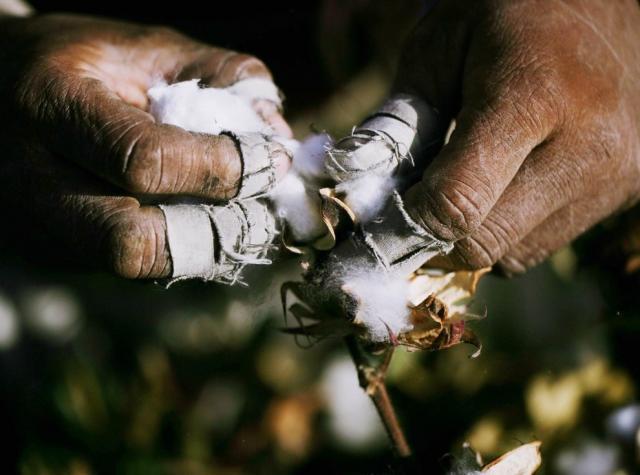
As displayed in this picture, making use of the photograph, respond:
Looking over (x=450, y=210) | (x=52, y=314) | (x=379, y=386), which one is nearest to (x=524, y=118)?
(x=450, y=210)

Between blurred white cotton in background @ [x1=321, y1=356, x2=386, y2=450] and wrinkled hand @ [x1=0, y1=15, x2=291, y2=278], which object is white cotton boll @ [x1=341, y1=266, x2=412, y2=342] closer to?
wrinkled hand @ [x1=0, y1=15, x2=291, y2=278]

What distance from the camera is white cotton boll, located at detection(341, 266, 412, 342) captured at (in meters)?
0.86

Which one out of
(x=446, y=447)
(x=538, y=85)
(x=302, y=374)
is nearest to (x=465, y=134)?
(x=538, y=85)

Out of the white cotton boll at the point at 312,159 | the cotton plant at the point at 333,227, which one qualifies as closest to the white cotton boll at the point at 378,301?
the cotton plant at the point at 333,227

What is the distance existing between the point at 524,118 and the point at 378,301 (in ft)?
1.10

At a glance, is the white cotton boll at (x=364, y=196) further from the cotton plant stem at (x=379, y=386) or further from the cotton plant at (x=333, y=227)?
the cotton plant stem at (x=379, y=386)

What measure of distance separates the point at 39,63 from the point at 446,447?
3.17 feet

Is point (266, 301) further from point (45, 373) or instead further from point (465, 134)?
point (45, 373)

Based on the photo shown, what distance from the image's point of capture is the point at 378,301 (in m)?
0.86

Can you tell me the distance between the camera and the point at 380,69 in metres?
1.79

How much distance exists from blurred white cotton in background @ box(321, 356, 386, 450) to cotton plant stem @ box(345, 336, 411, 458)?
1.94 feet

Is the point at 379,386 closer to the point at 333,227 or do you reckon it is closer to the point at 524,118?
the point at 333,227

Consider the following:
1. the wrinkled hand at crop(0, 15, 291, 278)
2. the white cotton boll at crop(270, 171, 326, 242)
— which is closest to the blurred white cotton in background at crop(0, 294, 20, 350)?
the wrinkled hand at crop(0, 15, 291, 278)

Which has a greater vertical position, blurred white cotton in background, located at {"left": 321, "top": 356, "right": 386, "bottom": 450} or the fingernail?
the fingernail
